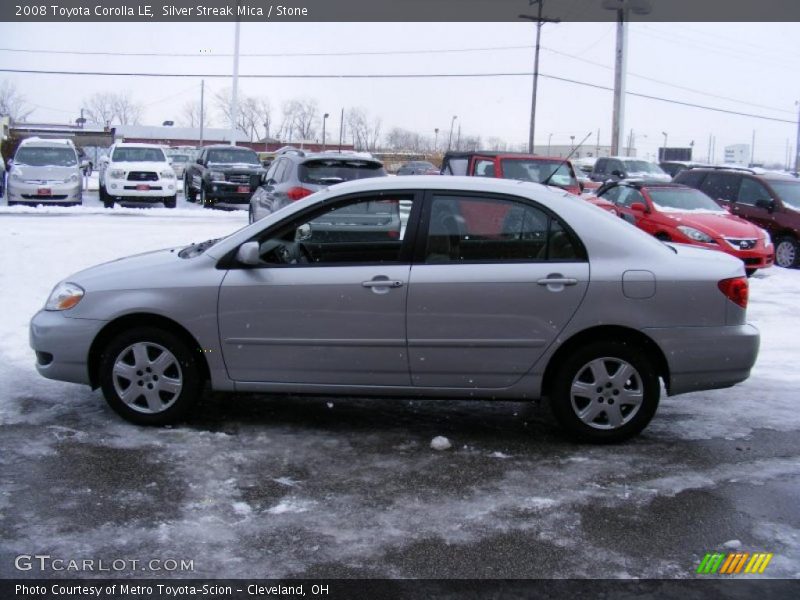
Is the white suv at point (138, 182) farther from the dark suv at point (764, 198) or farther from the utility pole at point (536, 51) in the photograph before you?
the utility pole at point (536, 51)

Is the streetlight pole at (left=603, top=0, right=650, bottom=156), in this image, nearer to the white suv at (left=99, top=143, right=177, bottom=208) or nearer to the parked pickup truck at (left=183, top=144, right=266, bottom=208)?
the parked pickup truck at (left=183, top=144, right=266, bottom=208)

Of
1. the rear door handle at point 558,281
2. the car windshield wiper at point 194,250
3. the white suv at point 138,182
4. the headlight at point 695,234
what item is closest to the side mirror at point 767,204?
the headlight at point 695,234

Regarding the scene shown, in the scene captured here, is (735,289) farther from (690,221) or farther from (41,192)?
(41,192)

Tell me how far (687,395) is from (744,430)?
2.91 ft

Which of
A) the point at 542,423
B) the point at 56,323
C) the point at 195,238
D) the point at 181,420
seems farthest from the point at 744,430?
the point at 195,238

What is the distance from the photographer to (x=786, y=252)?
1499 centimetres

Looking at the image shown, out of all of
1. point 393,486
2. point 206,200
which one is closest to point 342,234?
point 393,486

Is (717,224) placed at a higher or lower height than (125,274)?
higher

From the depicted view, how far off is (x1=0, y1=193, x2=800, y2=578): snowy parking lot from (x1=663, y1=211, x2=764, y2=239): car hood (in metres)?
6.30

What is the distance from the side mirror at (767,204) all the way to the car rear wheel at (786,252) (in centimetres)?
59

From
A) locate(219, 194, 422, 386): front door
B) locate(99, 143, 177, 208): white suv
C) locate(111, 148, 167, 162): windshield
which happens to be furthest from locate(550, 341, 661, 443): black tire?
locate(111, 148, 167, 162): windshield

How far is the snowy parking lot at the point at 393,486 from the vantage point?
390cm

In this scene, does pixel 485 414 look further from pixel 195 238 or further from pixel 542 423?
pixel 195 238

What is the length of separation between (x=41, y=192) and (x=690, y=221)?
54.1 feet
